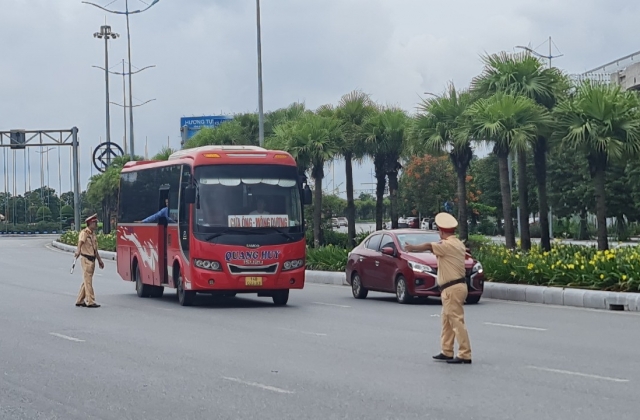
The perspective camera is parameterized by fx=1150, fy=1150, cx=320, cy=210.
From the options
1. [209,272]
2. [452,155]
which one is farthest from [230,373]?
[452,155]

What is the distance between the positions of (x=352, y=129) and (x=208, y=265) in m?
22.9

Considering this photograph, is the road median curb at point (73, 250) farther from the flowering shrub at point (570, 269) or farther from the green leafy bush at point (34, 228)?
the green leafy bush at point (34, 228)

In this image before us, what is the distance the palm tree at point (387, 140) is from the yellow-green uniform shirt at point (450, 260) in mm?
29526

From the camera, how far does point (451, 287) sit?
43.1 feet

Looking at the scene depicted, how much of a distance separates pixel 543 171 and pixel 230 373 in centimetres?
2210

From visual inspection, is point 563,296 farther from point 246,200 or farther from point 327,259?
Result: point 327,259

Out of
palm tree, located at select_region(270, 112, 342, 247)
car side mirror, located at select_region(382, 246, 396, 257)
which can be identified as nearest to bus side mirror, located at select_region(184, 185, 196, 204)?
car side mirror, located at select_region(382, 246, 396, 257)

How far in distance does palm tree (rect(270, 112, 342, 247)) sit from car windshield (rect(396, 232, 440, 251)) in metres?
18.0

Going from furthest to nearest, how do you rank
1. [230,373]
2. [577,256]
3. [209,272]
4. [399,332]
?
1. [577,256]
2. [209,272]
3. [399,332]
4. [230,373]

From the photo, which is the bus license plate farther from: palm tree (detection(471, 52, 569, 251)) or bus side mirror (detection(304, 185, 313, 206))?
palm tree (detection(471, 52, 569, 251))

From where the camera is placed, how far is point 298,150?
141 ft

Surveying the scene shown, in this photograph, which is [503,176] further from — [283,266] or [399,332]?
[399,332]

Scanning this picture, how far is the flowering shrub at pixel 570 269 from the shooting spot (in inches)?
891

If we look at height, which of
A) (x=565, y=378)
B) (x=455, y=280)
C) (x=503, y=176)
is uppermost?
(x=503, y=176)
